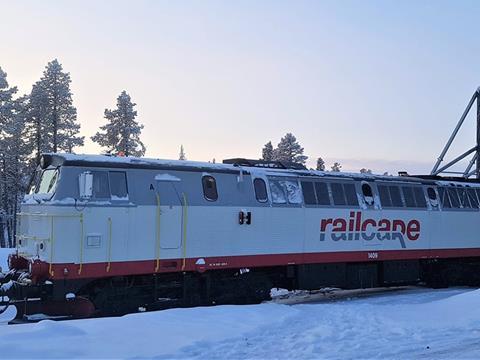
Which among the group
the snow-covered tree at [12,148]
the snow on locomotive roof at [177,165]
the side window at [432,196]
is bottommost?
the side window at [432,196]

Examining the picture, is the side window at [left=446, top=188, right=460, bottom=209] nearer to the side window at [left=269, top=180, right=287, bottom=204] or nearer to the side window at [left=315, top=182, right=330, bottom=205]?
the side window at [left=315, top=182, right=330, bottom=205]

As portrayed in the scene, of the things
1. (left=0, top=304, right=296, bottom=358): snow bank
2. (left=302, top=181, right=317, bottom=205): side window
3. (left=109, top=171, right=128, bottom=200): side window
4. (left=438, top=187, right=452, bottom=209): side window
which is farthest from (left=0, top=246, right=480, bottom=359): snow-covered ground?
(left=438, top=187, right=452, bottom=209): side window

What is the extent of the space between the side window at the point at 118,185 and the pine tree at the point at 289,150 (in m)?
50.7

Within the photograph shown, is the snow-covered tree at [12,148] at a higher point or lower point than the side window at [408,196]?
higher

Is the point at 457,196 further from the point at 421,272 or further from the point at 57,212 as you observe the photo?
the point at 57,212

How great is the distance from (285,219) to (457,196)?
25.9 feet

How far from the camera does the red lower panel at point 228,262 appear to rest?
1198 cm

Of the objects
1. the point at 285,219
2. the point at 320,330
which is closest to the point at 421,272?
the point at 285,219

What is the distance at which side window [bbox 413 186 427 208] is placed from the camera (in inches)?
726

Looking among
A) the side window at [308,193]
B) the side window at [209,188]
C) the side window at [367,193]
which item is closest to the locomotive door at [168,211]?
the side window at [209,188]

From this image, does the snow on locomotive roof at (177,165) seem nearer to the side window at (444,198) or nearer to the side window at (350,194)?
the side window at (350,194)

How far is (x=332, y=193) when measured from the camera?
1633cm

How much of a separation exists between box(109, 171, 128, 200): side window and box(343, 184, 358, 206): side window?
22.5ft

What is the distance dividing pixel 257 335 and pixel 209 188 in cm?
531
